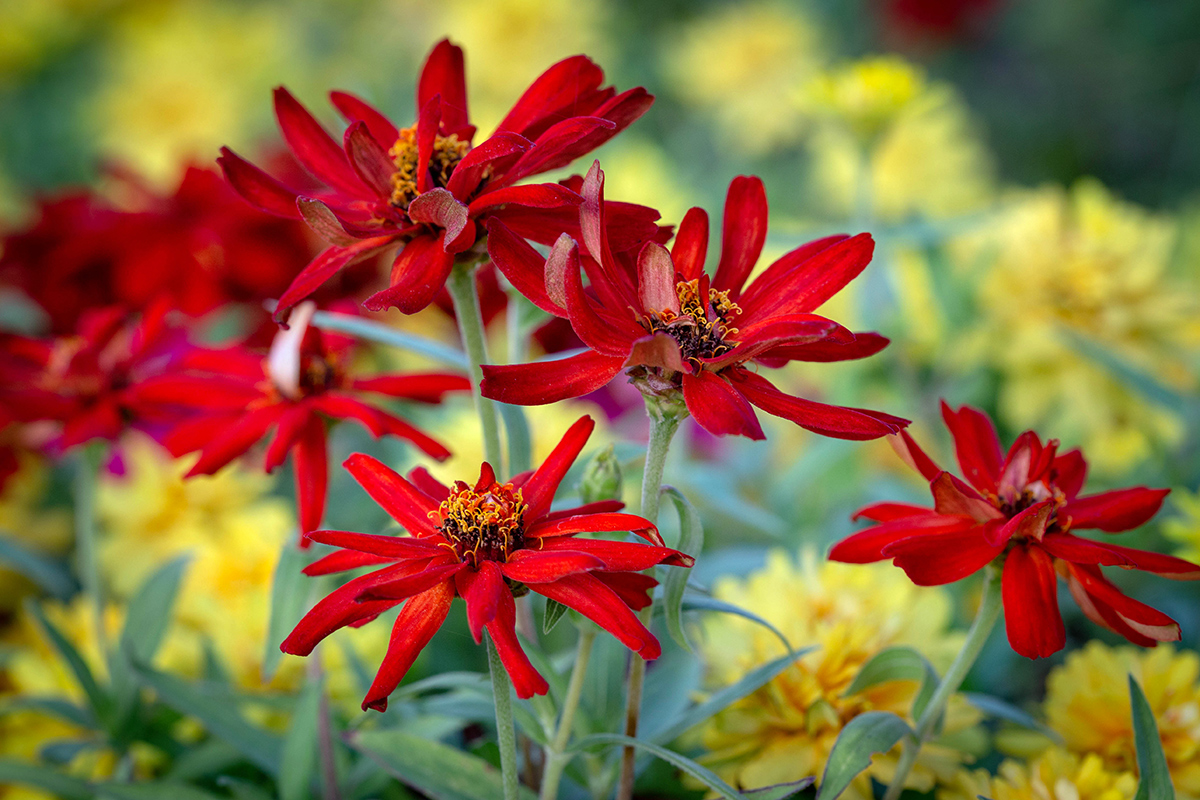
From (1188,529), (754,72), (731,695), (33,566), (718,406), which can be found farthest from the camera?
(754,72)

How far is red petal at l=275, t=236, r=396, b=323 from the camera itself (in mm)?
343

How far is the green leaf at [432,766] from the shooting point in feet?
1.35

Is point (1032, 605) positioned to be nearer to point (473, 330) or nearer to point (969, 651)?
point (969, 651)

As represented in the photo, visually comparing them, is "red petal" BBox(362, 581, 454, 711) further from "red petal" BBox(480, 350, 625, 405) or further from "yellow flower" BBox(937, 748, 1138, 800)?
"yellow flower" BBox(937, 748, 1138, 800)

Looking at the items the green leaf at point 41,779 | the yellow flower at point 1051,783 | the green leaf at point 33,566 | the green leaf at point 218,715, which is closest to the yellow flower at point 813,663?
the yellow flower at point 1051,783

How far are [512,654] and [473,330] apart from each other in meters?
0.14

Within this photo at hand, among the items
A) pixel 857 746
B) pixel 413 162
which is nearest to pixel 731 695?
pixel 857 746

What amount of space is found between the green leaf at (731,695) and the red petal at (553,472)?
0.12 m

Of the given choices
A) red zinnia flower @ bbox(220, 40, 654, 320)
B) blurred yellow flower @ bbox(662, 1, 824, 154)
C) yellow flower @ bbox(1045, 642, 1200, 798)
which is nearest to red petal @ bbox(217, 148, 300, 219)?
red zinnia flower @ bbox(220, 40, 654, 320)

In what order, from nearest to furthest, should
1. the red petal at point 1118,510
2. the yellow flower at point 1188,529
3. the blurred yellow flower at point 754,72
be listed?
the red petal at point 1118,510
the yellow flower at point 1188,529
the blurred yellow flower at point 754,72

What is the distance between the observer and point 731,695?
41 centimetres

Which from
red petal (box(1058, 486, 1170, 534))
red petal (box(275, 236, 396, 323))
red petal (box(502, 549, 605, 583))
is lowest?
red petal (box(502, 549, 605, 583))

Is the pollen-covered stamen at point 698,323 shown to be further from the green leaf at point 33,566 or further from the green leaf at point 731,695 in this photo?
the green leaf at point 33,566

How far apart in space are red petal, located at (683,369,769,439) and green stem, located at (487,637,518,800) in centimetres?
11
